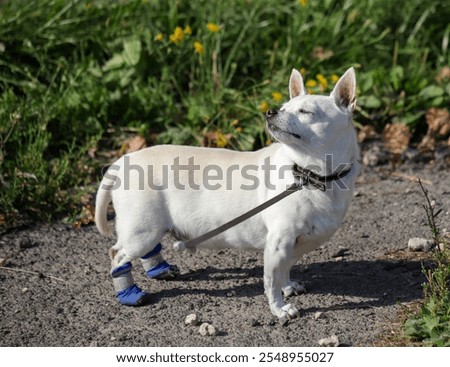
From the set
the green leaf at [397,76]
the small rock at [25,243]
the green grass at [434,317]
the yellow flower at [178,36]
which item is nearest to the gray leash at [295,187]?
the green grass at [434,317]

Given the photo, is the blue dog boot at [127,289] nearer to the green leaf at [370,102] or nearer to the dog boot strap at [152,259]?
the dog boot strap at [152,259]

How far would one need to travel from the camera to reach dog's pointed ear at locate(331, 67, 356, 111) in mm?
3988

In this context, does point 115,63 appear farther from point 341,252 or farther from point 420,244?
point 420,244

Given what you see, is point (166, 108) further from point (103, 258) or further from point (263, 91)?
point (103, 258)

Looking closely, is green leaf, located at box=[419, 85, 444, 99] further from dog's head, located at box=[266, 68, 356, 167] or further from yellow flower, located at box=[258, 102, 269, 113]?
dog's head, located at box=[266, 68, 356, 167]

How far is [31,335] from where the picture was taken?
157 inches

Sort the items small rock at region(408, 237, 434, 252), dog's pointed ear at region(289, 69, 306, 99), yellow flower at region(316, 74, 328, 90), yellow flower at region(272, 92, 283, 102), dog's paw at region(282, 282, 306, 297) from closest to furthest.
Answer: dog's pointed ear at region(289, 69, 306, 99) → dog's paw at region(282, 282, 306, 297) → small rock at region(408, 237, 434, 252) → yellow flower at region(272, 92, 283, 102) → yellow flower at region(316, 74, 328, 90)

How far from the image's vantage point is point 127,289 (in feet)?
14.1

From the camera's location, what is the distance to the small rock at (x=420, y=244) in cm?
477

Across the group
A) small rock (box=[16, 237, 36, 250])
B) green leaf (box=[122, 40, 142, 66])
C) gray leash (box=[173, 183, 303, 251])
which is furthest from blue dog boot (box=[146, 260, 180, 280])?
green leaf (box=[122, 40, 142, 66])

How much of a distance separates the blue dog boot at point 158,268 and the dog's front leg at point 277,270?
2.42 feet

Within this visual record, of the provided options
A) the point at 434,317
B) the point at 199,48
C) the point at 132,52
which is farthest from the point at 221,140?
the point at 434,317

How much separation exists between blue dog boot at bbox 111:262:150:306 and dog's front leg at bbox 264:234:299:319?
2.41 ft

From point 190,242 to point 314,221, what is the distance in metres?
0.69
